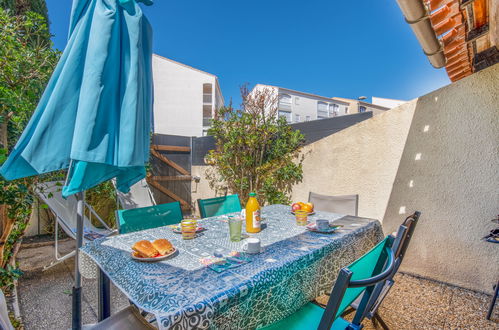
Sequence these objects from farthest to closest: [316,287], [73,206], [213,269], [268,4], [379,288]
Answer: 1. [268,4]
2. [73,206]
3. [316,287]
4. [379,288]
5. [213,269]

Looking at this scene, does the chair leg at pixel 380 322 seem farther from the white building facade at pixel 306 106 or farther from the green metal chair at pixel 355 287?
the white building facade at pixel 306 106

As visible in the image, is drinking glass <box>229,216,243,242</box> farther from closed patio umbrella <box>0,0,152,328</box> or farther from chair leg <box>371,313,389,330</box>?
chair leg <box>371,313,389,330</box>

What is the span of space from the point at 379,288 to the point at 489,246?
1.97m

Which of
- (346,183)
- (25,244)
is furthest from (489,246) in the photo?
(25,244)

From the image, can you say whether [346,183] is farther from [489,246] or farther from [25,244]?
[25,244]

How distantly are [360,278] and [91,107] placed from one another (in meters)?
1.45

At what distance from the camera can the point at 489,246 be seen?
2.29 m

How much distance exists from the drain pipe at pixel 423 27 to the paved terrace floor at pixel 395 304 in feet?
8.50

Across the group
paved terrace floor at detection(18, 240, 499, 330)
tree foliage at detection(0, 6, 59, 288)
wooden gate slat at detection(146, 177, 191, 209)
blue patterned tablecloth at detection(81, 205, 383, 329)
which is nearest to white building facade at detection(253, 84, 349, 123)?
wooden gate slat at detection(146, 177, 191, 209)

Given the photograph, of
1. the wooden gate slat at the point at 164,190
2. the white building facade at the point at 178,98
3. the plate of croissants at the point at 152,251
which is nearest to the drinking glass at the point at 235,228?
the plate of croissants at the point at 152,251

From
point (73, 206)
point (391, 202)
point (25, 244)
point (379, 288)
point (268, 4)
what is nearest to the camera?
point (379, 288)

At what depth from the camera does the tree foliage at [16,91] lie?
1.87m

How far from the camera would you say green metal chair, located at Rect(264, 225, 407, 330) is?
734 mm

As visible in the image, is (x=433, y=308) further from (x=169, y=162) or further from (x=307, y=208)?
(x=169, y=162)
